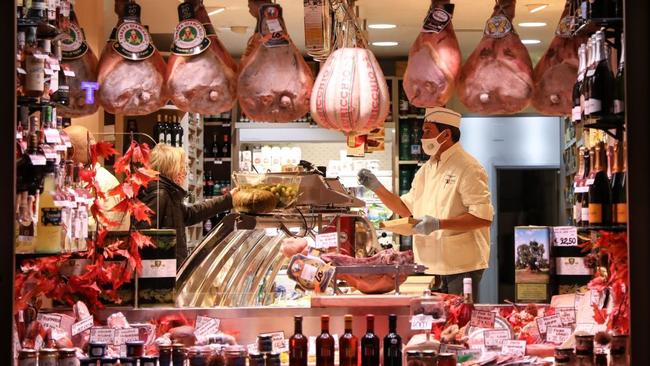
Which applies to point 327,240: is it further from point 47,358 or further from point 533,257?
point 47,358

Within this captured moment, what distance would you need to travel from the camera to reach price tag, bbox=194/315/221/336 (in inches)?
177

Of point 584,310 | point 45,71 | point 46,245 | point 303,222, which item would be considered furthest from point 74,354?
point 584,310

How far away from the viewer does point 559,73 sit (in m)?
4.89

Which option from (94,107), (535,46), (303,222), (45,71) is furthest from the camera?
(535,46)

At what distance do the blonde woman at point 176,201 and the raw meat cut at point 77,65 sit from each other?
212cm

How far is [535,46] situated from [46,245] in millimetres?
9647

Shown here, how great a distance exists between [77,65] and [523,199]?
29.8ft

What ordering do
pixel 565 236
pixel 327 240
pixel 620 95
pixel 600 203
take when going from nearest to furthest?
pixel 620 95 < pixel 600 203 < pixel 327 240 < pixel 565 236

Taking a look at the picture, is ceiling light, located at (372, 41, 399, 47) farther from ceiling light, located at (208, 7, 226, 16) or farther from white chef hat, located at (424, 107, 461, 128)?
white chef hat, located at (424, 107, 461, 128)

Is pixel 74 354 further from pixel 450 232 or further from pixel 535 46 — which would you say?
pixel 535 46

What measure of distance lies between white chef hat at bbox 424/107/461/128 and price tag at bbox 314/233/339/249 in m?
1.95

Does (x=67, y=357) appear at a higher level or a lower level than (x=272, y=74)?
lower

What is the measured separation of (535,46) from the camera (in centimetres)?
1259

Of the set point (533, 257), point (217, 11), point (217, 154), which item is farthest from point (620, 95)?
point (217, 154)
